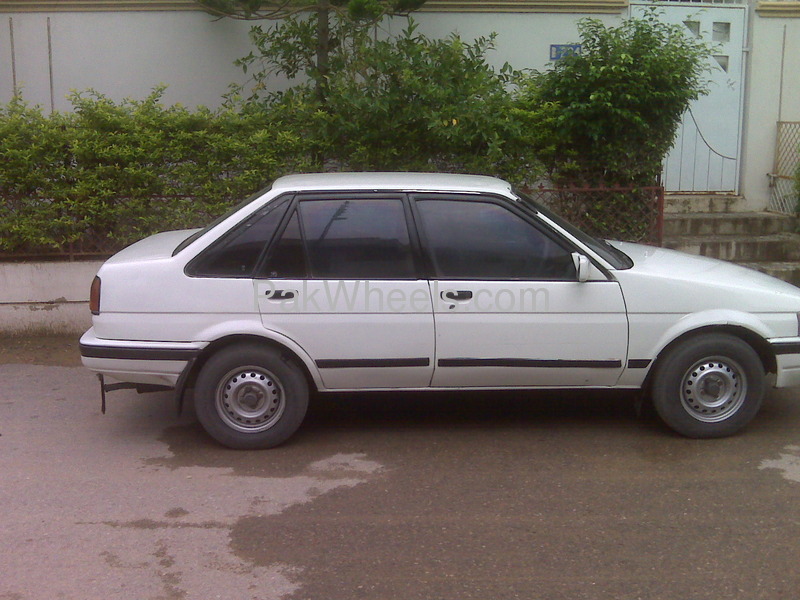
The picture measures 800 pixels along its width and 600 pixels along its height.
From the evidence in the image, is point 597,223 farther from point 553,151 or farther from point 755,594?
point 755,594

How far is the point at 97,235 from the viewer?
8523 mm

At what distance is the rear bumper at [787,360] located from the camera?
5.52 m

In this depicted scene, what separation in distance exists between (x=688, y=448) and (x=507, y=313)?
1.40m

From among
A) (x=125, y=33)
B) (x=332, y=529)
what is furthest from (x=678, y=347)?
(x=125, y=33)

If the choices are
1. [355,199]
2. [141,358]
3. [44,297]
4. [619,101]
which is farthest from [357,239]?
[44,297]

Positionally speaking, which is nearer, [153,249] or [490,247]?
[490,247]

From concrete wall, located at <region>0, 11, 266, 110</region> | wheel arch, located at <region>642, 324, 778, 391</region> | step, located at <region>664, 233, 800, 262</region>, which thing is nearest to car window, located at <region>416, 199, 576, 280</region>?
wheel arch, located at <region>642, 324, 778, 391</region>

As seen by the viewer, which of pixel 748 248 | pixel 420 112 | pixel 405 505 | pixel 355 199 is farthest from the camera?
pixel 748 248

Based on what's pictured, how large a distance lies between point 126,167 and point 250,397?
362 cm

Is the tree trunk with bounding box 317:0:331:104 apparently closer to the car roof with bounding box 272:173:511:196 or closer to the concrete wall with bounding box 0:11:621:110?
the concrete wall with bounding box 0:11:621:110

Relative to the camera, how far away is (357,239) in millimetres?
5527

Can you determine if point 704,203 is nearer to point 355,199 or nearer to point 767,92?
point 767,92

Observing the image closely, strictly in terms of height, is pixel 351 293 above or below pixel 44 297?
above

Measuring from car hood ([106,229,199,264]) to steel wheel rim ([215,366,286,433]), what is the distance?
2.90 feet
